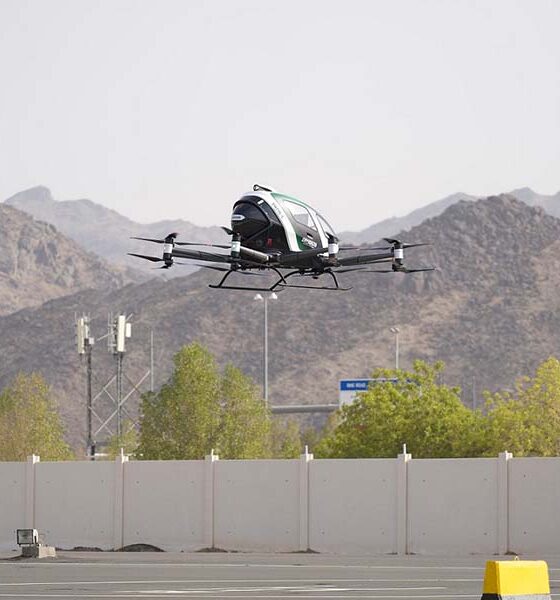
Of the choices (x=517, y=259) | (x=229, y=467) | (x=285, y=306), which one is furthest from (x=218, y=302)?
(x=229, y=467)

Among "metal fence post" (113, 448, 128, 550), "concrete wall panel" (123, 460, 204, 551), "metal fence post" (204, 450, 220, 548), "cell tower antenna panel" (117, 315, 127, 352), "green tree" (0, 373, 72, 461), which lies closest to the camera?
"metal fence post" (204, 450, 220, 548)

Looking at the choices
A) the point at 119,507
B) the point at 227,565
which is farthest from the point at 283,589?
the point at 119,507

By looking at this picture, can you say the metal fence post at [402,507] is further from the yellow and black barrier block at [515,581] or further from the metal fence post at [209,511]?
the yellow and black barrier block at [515,581]

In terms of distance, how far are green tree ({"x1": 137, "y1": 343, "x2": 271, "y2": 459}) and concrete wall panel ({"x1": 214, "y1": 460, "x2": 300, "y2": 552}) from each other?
1966cm

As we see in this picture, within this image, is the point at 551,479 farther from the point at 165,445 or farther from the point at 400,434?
the point at 165,445

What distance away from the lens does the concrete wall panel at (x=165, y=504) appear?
176 feet

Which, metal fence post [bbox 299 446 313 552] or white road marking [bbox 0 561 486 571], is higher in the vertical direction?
metal fence post [bbox 299 446 313 552]

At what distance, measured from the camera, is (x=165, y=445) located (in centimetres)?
7381

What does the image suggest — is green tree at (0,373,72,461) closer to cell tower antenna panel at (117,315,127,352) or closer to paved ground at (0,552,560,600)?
cell tower antenna panel at (117,315,127,352)

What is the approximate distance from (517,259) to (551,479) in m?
147

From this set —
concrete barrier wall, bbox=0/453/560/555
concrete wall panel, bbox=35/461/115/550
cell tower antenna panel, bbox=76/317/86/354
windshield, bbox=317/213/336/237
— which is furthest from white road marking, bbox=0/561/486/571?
cell tower antenna panel, bbox=76/317/86/354

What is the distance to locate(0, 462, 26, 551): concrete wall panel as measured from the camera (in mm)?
56469

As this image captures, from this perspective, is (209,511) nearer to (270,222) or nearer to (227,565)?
(227,565)

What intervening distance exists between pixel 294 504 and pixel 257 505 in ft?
4.14
